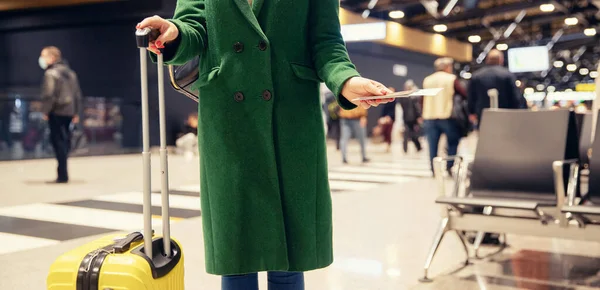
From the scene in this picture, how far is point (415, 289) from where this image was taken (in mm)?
3330

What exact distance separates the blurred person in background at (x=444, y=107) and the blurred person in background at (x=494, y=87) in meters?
0.81

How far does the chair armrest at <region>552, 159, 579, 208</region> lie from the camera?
138 inches

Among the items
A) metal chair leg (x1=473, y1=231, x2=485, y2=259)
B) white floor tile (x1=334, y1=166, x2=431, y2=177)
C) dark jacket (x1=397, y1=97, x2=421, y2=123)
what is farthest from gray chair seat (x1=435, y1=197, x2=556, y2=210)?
dark jacket (x1=397, y1=97, x2=421, y2=123)

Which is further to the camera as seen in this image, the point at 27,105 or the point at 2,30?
the point at 2,30

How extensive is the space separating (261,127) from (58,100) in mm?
7264

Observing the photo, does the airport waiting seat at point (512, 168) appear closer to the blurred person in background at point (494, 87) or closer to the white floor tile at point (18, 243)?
the blurred person in background at point (494, 87)

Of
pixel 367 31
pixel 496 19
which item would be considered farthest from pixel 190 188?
pixel 496 19

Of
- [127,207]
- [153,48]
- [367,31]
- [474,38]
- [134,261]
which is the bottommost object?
[127,207]

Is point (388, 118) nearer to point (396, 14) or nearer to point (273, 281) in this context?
point (396, 14)

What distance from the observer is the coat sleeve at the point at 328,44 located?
170cm

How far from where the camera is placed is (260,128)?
173 cm

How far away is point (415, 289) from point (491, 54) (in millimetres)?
4521

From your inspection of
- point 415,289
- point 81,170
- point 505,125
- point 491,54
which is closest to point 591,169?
point 505,125

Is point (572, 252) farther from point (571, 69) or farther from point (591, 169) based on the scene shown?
point (571, 69)
